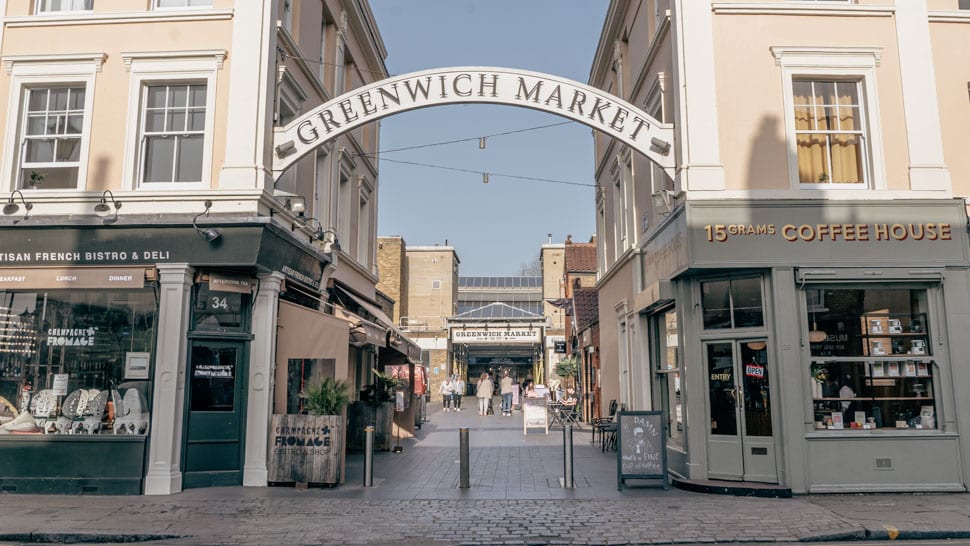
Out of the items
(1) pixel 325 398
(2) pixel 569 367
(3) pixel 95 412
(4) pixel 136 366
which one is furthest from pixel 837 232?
(2) pixel 569 367

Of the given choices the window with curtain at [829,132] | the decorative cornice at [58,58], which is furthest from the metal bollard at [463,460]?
the decorative cornice at [58,58]

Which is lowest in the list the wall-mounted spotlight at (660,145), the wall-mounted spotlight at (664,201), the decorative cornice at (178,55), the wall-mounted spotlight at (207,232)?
the wall-mounted spotlight at (207,232)

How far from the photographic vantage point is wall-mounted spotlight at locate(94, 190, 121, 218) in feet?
39.3

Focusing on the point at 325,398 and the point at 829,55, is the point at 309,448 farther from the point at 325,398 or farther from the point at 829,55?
the point at 829,55

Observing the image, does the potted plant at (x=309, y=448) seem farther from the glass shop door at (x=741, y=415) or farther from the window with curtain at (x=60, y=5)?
the window with curtain at (x=60, y=5)

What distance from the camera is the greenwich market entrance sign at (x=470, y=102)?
41.2 ft

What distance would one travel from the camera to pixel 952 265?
1155 cm

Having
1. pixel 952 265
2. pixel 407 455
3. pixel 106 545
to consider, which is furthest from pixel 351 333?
pixel 952 265

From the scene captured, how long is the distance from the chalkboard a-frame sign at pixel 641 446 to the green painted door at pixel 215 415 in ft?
19.1

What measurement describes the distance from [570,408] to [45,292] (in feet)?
60.0

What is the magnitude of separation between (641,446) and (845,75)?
6812 millimetres

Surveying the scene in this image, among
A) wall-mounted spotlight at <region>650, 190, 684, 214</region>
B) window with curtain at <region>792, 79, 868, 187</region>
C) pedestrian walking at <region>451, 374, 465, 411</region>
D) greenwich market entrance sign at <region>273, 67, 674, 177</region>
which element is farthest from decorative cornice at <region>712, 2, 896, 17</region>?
pedestrian walking at <region>451, 374, 465, 411</region>

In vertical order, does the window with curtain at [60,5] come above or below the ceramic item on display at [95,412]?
above

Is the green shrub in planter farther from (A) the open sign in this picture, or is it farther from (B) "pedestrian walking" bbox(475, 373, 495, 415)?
(B) "pedestrian walking" bbox(475, 373, 495, 415)
